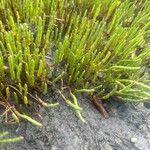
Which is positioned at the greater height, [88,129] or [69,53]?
[69,53]

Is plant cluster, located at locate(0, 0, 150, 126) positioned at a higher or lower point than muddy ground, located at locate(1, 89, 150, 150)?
higher

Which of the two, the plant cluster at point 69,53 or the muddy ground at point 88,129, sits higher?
the plant cluster at point 69,53

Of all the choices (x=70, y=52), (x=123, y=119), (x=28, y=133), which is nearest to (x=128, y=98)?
(x=123, y=119)

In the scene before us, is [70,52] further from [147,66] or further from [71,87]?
[147,66]
